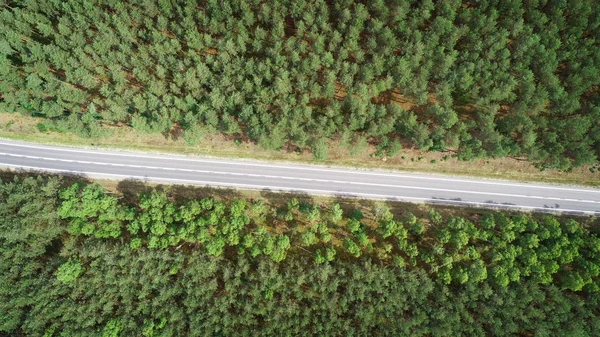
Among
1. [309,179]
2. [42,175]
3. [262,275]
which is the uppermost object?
[309,179]

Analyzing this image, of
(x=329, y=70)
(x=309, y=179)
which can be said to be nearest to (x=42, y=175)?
(x=309, y=179)

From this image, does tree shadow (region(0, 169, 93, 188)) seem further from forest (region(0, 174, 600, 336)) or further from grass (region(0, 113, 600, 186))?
grass (region(0, 113, 600, 186))

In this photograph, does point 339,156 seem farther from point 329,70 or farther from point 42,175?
point 42,175

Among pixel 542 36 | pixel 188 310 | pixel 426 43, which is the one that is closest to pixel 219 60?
pixel 426 43

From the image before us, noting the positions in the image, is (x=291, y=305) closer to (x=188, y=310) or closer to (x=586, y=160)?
(x=188, y=310)

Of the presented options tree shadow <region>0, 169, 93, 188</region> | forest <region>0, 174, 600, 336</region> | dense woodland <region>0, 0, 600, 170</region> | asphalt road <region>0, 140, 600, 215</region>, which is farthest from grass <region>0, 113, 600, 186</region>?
forest <region>0, 174, 600, 336</region>

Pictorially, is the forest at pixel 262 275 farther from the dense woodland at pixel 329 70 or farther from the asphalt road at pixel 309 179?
the dense woodland at pixel 329 70
